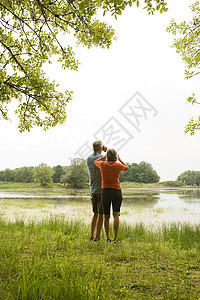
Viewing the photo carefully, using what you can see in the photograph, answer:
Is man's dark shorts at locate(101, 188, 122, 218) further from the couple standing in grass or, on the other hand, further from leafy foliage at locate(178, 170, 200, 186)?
leafy foliage at locate(178, 170, 200, 186)

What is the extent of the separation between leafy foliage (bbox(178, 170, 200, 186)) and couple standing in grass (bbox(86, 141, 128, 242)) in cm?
8168

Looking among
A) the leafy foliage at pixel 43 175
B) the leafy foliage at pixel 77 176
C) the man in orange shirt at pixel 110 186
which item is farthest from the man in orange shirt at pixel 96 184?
the leafy foliage at pixel 43 175

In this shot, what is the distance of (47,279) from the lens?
2613 millimetres

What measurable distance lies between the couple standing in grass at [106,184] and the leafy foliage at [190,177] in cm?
8168

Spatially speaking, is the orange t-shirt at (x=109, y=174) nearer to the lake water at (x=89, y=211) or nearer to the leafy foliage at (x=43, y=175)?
the lake water at (x=89, y=211)

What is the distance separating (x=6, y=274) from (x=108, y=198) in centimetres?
236

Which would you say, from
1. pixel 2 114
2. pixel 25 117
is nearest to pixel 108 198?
pixel 25 117

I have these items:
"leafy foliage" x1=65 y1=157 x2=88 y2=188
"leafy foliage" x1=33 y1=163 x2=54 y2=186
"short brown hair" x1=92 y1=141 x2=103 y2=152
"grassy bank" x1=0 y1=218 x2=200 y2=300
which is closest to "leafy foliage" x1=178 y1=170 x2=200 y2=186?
"leafy foliage" x1=65 y1=157 x2=88 y2=188

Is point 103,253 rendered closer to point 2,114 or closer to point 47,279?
point 47,279

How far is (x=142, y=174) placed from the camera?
84.8m

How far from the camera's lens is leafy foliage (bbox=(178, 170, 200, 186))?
273 ft

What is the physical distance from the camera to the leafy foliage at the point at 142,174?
84062mm

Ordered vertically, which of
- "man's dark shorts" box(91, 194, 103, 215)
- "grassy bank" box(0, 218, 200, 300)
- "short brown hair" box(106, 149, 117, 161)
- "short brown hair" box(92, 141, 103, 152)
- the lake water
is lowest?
the lake water

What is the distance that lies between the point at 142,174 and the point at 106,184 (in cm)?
8176
